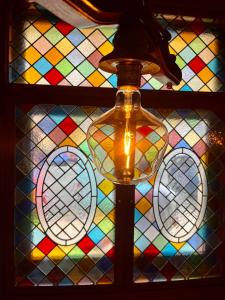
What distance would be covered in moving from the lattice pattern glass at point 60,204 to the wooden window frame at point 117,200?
5 cm

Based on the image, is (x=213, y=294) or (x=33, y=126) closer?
(x=33, y=126)

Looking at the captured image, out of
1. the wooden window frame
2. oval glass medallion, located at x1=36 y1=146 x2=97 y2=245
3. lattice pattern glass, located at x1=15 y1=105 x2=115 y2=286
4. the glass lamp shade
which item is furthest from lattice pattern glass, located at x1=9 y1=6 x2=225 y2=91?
the glass lamp shade

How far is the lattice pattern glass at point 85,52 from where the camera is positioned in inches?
88.7

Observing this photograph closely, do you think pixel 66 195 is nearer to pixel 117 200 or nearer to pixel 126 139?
pixel 117 200

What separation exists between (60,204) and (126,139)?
1.70 metres

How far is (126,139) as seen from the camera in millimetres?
707

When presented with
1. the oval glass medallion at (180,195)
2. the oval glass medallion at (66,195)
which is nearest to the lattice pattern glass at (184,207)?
the oval glass medallion at (180,195)

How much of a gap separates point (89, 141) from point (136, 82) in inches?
6.7

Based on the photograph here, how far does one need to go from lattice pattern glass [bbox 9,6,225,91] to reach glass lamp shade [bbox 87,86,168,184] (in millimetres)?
1638

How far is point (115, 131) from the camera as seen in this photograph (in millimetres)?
722

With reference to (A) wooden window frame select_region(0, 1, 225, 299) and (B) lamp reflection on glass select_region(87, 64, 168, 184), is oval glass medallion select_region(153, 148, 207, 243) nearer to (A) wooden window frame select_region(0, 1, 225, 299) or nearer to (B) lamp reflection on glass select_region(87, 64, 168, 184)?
(A) wooden window frame select_region(0, 1, 225, 299)

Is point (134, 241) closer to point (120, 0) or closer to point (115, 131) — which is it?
point (115, 131)

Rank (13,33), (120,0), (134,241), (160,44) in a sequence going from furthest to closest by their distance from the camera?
(134,241) < (13,33) < (160,44) < (120,0)

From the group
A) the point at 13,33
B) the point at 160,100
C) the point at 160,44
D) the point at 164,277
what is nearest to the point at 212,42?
the point at 160,100
